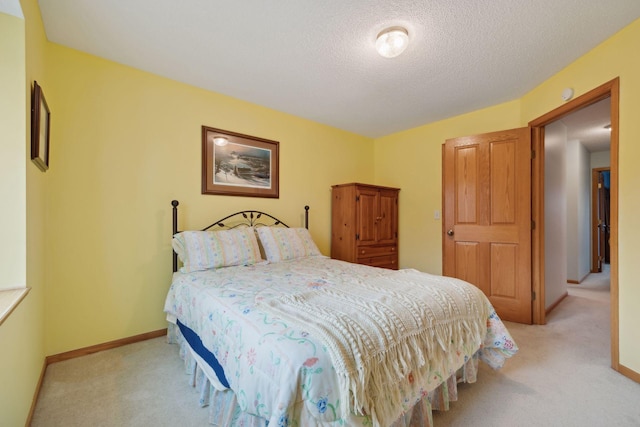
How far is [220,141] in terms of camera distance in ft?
9.47

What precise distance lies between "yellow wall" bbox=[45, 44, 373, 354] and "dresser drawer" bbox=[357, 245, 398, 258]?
1634 mm

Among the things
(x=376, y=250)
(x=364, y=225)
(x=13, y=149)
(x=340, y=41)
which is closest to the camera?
(x=13, y=149)

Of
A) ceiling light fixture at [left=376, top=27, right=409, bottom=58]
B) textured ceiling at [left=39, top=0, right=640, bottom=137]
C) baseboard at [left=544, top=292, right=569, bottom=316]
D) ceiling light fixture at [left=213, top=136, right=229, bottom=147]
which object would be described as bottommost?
baseboard at [left=544, top=292, right=569, bottom=316]

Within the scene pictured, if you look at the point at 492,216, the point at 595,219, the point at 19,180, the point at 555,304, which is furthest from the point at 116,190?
the point at 595,219

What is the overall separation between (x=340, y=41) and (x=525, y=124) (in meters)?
2.30

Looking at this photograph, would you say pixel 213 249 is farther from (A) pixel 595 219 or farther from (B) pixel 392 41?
(A) pixel 595 219

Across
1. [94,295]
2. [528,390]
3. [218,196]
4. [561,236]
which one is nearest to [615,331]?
[528,390]

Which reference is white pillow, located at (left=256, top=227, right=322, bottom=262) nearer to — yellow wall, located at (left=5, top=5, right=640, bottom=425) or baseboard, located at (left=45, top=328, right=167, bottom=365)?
yellow wall, located at (left=5, top=5, right=640, bottom=425)

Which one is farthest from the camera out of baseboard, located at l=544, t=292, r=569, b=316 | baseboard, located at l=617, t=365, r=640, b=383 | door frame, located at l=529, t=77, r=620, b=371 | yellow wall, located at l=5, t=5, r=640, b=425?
baseboard, located at l=544, t=292, r=569, b=316

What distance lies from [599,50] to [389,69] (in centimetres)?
156

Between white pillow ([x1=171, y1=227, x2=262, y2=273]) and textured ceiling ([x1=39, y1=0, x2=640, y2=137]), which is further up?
textured ceiling ([x1=39, y1=0, x2=640, y2=137])

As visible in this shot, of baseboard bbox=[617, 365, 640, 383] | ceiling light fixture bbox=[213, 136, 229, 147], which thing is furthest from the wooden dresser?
baseboard bbox=[617, 365, 640, 383]

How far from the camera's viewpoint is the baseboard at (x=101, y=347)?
2070 millimetres

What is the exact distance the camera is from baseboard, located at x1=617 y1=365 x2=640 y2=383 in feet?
5.97
